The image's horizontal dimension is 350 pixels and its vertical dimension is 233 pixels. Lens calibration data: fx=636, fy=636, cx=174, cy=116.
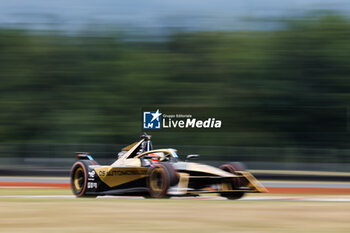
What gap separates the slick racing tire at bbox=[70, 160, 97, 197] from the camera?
43.4ft

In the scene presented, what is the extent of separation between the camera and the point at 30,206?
931 centimetres

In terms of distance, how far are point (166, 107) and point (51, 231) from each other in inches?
1169

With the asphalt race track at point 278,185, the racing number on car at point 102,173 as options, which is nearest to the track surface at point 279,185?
the asphalt race track at point 278,185

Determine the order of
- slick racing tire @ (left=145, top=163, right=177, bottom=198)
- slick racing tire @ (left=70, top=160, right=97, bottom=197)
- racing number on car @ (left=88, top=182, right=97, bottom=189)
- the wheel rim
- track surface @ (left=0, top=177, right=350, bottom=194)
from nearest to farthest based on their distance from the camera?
slick racing tire @ (left=145, top=163, right=177, bottom=198)
racing number on car @ (left=88, top=182, right=97, bottom=189)
slick racing tire @ (left=70, top=160, right=97, bottom=197)
the wheel rim
track surface @ (left=0, top=177, right=350, bottom=194)

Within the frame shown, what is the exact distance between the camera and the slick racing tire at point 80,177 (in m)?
13.2

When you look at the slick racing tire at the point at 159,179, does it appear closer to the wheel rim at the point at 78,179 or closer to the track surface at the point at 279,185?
the wheel rim at the point at 78,179

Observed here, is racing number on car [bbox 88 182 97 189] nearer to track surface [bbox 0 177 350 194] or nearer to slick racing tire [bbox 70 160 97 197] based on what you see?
slick racing tire [bbox 70 160 97 197]

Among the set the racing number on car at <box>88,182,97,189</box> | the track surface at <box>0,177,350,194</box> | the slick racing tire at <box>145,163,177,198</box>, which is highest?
the slick racing tire at <box>145,163,177,198</box>

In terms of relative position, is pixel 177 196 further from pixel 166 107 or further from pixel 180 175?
pixel 166 107

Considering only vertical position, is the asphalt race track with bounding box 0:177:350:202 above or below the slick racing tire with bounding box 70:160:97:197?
below

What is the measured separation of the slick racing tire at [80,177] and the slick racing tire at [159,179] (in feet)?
5.96

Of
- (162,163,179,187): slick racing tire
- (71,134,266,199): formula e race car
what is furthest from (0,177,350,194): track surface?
(162,163,179,187): slick racing tire

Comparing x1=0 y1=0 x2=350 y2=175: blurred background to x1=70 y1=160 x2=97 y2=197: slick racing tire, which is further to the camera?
x1=0 y1=0 x2=350 y2=175: blurred background

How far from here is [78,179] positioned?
541 inches
